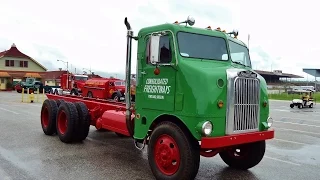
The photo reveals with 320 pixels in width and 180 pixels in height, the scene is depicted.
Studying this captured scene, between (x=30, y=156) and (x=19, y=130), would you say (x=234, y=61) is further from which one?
(x=19, y=130)

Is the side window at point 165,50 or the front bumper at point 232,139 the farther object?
the side window at point 165,50

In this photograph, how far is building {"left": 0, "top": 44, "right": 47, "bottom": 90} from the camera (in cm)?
5753

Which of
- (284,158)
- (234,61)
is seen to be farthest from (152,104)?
(284,158)

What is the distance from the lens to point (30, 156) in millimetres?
7078

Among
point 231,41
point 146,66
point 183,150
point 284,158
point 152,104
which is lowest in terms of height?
point 284,158

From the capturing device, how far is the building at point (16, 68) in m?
57.5

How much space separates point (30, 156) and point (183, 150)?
3.75 metres

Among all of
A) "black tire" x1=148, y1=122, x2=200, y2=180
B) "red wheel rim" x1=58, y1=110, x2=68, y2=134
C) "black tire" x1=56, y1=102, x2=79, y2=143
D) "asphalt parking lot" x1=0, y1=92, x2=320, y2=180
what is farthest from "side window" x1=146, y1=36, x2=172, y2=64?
"red wheel rim" x1=58, y1=110, x2=68, y2=134

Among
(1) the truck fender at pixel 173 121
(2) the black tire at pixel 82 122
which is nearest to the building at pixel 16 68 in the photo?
(2) the black tire at pixel 82 122

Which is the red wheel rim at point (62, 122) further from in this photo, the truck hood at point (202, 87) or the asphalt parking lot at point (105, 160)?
the truck hood at point (202, 87)

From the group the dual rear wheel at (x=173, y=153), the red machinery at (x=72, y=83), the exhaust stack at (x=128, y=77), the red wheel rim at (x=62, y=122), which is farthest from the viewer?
the red machinery at (x=72, y=83)

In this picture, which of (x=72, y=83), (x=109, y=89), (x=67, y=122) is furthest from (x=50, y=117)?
(x=72, y=83)

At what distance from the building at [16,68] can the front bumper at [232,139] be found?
190 ft

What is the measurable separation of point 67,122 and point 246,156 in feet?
14.6
